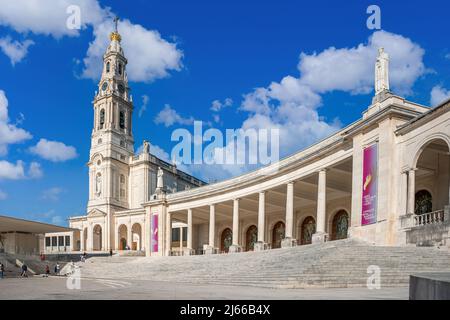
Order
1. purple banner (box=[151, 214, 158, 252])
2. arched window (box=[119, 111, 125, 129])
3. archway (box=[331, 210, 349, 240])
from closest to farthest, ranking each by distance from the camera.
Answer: archway (box=[331, 210, 349, 240]) < purple banner (box=[151, 214, 158, 252]) < arched window (box=[119, 111, 125, 129])

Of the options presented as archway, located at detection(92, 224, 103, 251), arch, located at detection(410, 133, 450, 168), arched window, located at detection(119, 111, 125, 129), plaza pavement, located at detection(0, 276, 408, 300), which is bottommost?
archway, located at detection(92, 224, 103, 251)

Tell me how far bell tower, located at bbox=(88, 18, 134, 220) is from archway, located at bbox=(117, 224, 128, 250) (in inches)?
130

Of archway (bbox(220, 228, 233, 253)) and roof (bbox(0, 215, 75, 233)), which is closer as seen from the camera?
roof (bbox(0, 215, 75, 233))

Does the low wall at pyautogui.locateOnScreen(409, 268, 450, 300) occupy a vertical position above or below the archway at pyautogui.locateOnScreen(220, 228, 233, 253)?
above

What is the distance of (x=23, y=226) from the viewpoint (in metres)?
55.0

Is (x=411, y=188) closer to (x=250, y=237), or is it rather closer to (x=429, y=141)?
(x=429, y=141)

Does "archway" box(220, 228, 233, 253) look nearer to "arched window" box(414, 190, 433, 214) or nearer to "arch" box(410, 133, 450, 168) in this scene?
"arched window" box(414, 190, 433, 214)

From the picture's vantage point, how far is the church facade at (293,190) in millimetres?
27234

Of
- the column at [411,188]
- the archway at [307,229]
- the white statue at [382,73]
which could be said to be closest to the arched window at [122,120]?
the archway at [307,229]

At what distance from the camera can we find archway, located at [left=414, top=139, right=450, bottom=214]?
30.8 m

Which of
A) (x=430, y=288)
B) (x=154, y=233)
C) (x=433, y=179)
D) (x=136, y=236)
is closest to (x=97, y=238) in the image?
(x=136, y=236)

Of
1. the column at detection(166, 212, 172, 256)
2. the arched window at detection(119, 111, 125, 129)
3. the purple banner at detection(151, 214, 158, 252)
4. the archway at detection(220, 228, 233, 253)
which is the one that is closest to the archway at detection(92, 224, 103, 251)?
the arched window at detection(119, 111, 125, 129)

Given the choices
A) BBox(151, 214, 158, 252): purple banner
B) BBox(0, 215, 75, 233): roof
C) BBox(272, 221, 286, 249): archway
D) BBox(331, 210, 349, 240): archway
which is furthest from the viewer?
BBox(272, 221, 286, 249): archway

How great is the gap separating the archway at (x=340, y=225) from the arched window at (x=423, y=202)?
12766 mm
